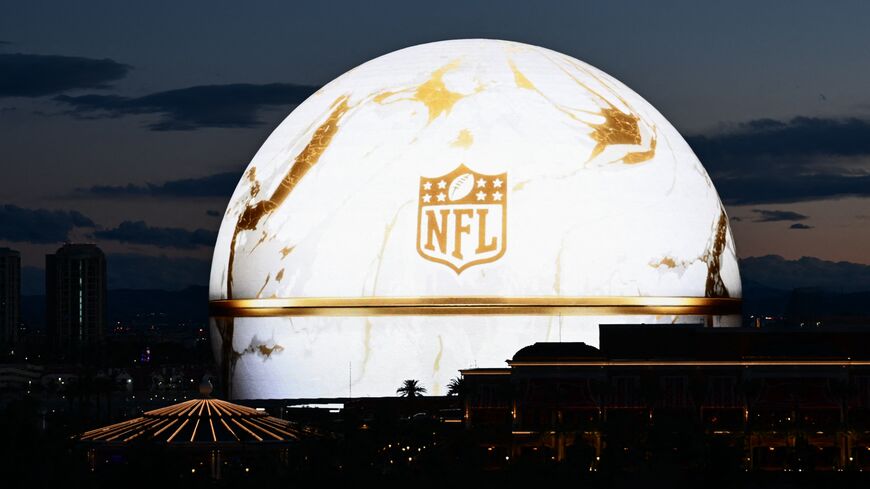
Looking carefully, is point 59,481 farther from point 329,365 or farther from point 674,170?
point 674,170

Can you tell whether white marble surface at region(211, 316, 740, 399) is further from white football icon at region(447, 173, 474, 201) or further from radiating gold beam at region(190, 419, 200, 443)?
radiating gold beam at region(190, 419, 200, 443)

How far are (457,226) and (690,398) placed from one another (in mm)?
8047

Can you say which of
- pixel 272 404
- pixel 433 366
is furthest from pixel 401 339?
pixel 272 404

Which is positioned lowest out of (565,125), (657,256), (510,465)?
(510,465)

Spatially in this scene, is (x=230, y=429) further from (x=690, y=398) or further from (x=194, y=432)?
(x=690, y=398)

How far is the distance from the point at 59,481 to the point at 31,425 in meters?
6.95

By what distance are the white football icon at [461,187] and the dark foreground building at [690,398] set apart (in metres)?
4.78

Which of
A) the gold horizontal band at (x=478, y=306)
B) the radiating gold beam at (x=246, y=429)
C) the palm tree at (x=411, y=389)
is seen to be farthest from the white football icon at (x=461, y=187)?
the radiating gold beam at (x=246, y=429)

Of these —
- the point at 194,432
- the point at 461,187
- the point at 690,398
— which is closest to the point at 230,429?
the point at 194,432

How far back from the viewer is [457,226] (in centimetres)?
5519

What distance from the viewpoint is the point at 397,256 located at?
2185 inches

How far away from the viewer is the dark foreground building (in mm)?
56031

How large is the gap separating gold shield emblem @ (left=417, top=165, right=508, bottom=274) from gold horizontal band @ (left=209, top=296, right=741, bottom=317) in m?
1.02

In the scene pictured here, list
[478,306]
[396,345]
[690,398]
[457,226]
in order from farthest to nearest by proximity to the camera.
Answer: [690,398]
[396,345]
[457,226]
[478,306]
